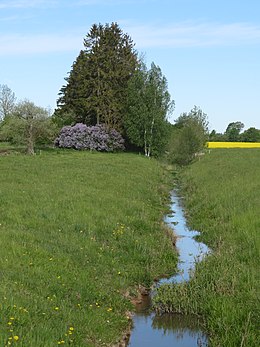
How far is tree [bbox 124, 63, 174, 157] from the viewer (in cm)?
5559

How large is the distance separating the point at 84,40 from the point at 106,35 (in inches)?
130

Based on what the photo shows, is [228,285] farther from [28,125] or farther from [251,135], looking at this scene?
[251,135]

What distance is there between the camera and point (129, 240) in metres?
13.8

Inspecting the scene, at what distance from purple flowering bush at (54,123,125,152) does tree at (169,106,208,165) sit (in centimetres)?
802

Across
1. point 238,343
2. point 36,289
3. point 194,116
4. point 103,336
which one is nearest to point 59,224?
point 36,289

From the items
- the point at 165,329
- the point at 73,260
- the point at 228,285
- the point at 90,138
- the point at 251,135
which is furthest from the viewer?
the point at 251,135

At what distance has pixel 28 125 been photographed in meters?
51.2

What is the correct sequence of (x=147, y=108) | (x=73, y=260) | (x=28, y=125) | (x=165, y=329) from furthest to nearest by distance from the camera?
(x=147, y=108), (x=28, y=125), (x=73, y=260), (x=165, y=329)

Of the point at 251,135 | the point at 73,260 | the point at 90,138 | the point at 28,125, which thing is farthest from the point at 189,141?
the point at 251,135

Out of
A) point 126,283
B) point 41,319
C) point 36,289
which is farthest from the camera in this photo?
point 126,283

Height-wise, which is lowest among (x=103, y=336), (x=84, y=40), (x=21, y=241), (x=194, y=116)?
(x=103, y=336)

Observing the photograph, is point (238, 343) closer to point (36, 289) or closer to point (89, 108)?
point (36, 289)

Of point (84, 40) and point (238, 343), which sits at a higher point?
point (84, 40)

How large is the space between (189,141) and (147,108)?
782cm
